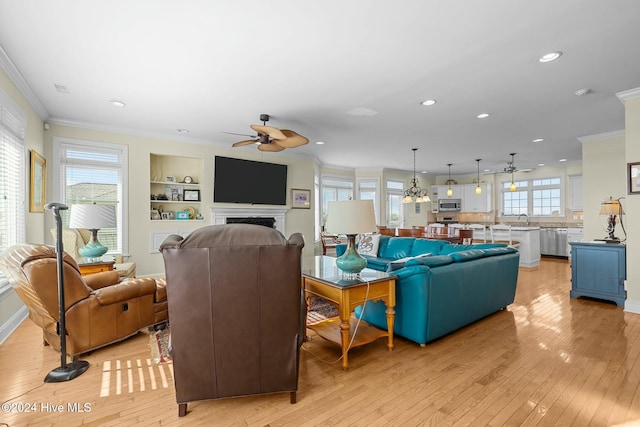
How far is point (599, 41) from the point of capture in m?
2.54

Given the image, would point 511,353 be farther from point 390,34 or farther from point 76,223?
point 76,223

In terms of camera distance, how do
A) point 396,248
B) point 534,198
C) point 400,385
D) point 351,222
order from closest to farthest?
1. point 400,385
2. point 351,222
3. point 396,248
4. point 534,198

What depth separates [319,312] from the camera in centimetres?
367

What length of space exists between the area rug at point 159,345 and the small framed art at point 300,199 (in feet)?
13.5

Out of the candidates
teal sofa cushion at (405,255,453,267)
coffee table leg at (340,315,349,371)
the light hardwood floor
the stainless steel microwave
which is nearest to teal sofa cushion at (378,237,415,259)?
the light hardwood floor

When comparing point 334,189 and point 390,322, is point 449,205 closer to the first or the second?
point 334,189

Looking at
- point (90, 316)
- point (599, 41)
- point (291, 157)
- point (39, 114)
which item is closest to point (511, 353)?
point (599, 41)

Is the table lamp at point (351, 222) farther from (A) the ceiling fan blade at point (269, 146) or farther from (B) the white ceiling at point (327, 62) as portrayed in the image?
(A) the ceiling fan blade at point (269, 146)

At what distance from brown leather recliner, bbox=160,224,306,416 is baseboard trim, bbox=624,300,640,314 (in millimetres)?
4325

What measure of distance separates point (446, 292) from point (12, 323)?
4.41m

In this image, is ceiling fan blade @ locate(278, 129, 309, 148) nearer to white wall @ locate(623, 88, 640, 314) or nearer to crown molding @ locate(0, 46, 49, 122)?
crown molding @ locate(0, 46, 49, 122)

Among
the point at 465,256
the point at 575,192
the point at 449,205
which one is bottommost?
the point at 465,256

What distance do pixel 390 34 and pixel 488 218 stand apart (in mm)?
9364

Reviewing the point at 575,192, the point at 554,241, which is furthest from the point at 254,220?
the point at 575,192
